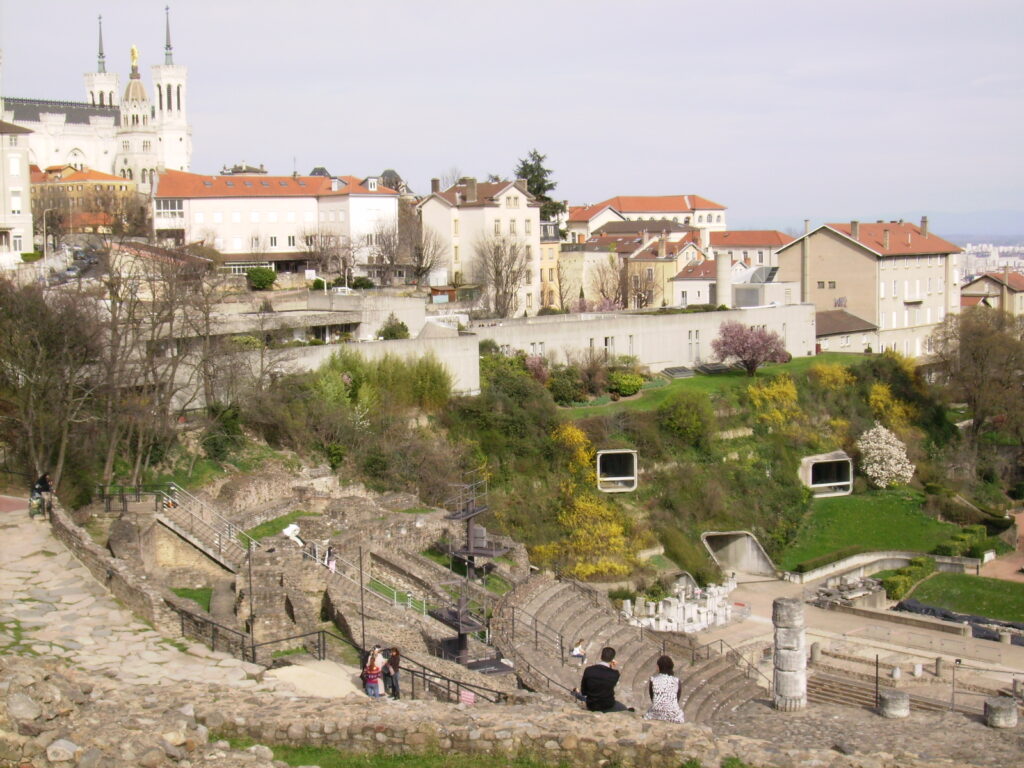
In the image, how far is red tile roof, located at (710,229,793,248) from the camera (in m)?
78.4

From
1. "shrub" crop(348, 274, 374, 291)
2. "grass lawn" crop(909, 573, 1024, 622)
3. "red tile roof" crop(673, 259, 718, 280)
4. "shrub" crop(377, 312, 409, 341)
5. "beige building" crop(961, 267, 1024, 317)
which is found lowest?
"grass lawn" crop(909, 573, 1024, 622)

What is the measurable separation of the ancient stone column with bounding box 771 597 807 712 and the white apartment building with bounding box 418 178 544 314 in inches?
1529

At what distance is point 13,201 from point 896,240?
150 feet

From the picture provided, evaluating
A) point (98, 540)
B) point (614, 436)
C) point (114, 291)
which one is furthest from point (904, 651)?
point (114, 291)

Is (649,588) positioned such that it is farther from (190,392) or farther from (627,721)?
(627,721)

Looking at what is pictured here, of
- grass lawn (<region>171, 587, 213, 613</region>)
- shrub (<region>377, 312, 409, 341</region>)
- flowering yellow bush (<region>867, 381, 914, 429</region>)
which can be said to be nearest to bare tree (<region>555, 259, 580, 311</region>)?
flowering yellow bush (<region>867, 381, 914, 429</region>)

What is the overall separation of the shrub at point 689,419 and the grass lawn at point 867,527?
4.40 m

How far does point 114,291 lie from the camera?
26.7 m

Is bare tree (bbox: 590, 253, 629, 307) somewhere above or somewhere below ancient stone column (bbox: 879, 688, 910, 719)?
above

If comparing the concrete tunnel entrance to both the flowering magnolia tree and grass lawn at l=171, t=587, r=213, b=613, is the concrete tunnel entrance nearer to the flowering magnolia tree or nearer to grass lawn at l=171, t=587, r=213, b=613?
the flowering magnolia tree

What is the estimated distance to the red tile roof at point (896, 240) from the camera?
198 feet

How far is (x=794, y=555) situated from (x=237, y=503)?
1789cm

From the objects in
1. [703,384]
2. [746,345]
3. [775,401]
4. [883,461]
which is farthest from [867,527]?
[746,345]

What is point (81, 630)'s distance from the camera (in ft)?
55.9
